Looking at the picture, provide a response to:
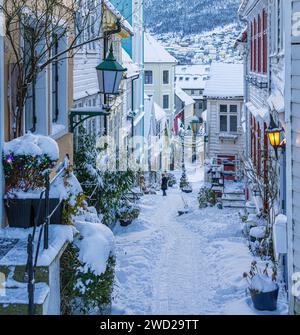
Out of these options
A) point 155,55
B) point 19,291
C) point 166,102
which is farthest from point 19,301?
point 166,102

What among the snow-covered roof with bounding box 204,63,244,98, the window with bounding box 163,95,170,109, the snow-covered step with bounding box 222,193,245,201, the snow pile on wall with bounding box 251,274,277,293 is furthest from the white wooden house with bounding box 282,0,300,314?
the window with bounding box 163,95,170,109

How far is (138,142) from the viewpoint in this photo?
3559 centimetres

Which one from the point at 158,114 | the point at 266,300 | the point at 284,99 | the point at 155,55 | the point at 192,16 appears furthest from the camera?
the point at 192,16

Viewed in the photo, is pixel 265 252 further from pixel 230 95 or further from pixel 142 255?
pixel 230 95

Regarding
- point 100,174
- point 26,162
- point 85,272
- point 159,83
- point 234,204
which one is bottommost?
point 234,204

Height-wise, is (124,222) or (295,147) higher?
(295,147)

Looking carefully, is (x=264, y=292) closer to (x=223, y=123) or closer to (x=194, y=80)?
(x=223, y=123)

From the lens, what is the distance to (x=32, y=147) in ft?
25.4

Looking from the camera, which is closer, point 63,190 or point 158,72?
point 63,190

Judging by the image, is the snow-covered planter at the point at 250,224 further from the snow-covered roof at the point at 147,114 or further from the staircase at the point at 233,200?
the snow-covered roof at the point at 147,114

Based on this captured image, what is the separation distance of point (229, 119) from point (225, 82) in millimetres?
2641

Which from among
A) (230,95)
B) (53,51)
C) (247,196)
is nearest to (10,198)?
(53,51)

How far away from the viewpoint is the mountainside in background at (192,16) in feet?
290

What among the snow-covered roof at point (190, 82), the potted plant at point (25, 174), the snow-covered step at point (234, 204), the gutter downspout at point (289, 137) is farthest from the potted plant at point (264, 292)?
the snow-covered roof at point (190, 82)
